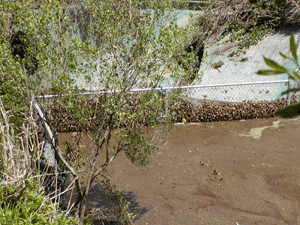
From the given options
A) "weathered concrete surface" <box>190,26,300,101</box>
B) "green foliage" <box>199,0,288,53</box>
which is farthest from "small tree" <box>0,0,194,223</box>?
"green foliage" <box>199,0,288,53</box>

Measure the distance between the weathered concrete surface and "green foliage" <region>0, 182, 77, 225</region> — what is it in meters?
6.51

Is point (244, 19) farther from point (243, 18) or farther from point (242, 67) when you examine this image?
point (242, 67)

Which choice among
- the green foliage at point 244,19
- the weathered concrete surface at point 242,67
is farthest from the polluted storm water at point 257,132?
the green foliage at point 244,19

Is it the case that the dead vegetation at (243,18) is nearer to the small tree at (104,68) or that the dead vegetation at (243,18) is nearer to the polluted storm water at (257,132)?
the polluted storm water at (257,132)

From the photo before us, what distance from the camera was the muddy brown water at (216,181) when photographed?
4266mm

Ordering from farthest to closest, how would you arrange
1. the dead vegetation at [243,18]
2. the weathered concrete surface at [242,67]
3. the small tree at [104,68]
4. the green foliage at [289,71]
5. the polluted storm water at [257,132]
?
1. the dead vegetation at [243,18]
2. the weathered concrete surface at [242,67]
3. the polluted storm water at [257,132]
4. the small tree at [104,68]
5. the green foliage at [289,71]

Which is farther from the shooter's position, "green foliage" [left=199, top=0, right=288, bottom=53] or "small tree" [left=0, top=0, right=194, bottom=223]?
"green foliage" [left=199, top=0, right=288, bottom=53]

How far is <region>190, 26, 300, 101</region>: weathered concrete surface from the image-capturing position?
895 centimetres

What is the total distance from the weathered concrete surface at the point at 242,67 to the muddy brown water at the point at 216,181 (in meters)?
1.93

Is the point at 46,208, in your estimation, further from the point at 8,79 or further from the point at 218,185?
the point at 218,185

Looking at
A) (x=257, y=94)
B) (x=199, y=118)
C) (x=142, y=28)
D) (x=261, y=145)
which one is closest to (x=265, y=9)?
(x=257, y=94)

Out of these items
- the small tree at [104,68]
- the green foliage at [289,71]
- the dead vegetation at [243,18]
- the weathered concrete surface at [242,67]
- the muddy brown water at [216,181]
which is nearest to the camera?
the green foliage at [289,71]

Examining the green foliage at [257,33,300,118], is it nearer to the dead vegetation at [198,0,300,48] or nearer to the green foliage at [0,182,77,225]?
the green foliage at [0,182,77,225]

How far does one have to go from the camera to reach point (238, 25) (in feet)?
36.2
